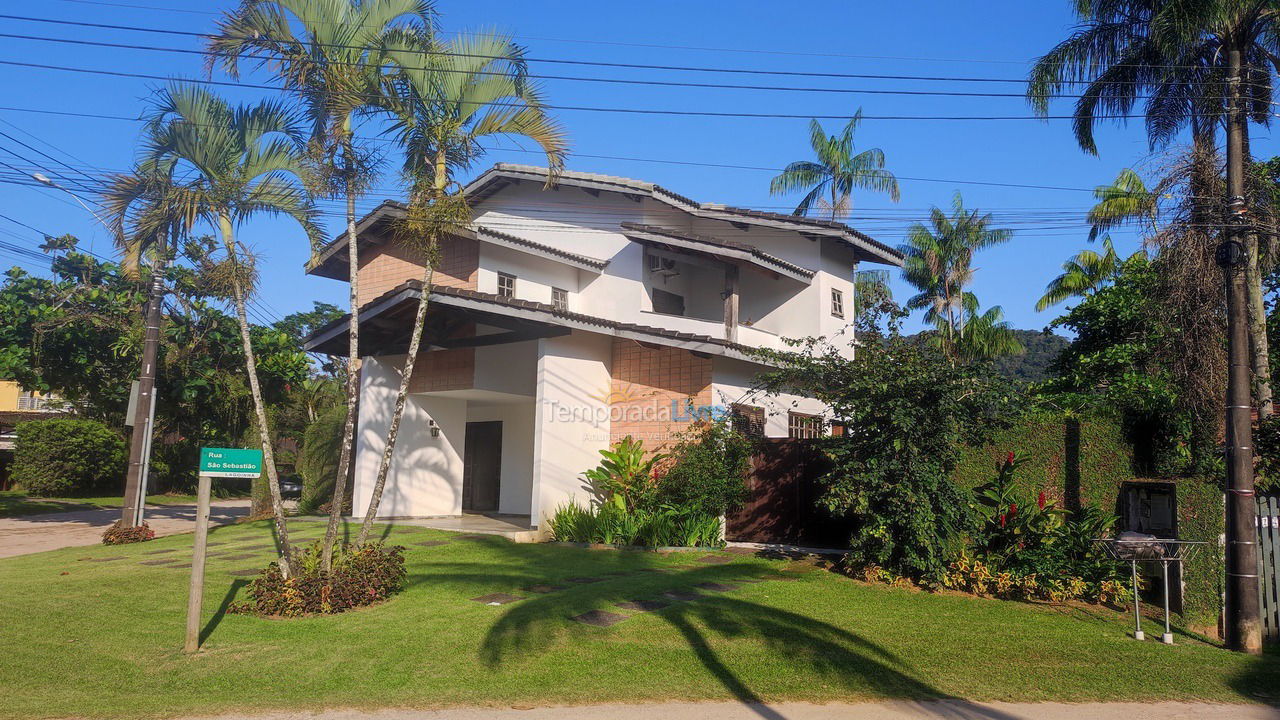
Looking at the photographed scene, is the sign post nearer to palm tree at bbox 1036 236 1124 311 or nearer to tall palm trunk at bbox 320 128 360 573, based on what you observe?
tall palm trunk at bbox 320 128 360 573

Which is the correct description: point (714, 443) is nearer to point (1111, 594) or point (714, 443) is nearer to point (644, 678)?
point (1111, 594)

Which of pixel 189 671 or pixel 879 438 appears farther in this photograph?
pixel 879 438

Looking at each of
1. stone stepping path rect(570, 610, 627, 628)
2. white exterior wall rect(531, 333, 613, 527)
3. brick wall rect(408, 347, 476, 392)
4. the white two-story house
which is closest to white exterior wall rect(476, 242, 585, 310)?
the white two-story house

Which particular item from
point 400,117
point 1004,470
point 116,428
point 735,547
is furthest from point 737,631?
point 116,428

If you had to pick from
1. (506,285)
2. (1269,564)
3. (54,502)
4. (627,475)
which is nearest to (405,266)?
(506,285)

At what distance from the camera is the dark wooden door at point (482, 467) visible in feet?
70.9

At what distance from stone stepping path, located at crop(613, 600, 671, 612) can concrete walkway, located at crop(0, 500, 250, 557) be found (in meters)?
12.7

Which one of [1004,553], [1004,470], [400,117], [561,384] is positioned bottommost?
[1004,553]

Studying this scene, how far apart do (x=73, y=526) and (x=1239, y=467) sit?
941 inches

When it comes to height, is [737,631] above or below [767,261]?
below

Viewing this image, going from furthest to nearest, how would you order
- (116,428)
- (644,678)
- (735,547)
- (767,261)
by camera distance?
(116,428) → (767,261) → (735,547) → (644,678)

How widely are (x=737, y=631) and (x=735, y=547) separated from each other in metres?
6.10

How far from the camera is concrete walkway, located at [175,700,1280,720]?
597 centimetres

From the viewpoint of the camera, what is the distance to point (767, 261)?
18.6 meters
